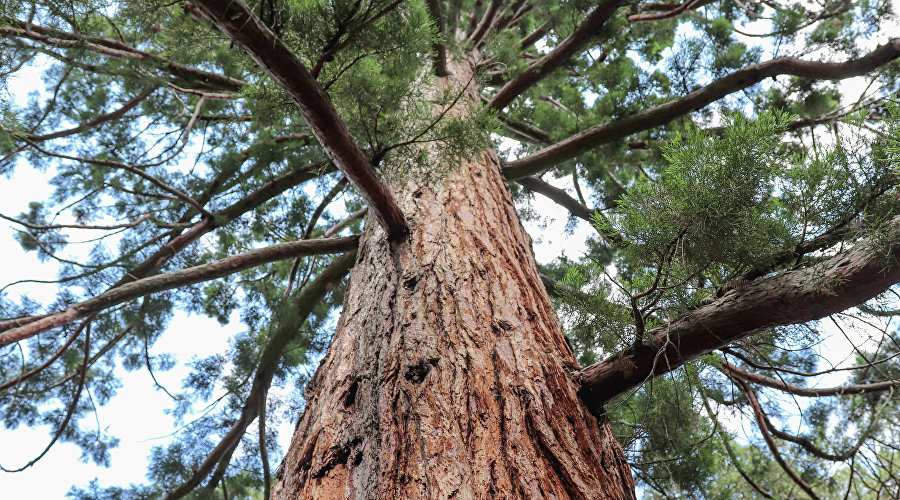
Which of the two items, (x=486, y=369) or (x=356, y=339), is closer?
(x=486, y=369)

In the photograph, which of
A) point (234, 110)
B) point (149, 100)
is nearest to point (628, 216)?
point (234, 110)

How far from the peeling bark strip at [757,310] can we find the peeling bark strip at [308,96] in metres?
1.02

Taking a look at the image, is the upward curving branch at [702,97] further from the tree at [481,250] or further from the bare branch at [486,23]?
the bare branch at [486,23]

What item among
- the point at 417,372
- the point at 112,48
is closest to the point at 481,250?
the point at 417,372

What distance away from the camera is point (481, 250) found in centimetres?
218

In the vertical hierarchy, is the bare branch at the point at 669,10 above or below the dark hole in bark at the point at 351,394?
above

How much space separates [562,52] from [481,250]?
84.5 inches

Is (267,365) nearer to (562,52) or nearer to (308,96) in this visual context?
(308,96)

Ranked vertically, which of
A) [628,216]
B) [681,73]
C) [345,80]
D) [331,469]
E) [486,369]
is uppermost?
[681,73]

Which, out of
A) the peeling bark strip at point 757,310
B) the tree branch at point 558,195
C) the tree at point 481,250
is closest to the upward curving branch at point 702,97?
the tree at point 481,250

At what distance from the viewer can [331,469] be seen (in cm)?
148

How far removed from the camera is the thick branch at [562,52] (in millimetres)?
3466

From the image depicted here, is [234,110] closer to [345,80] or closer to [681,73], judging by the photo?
[345,80]

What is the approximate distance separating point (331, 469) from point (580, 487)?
26.3 inches
